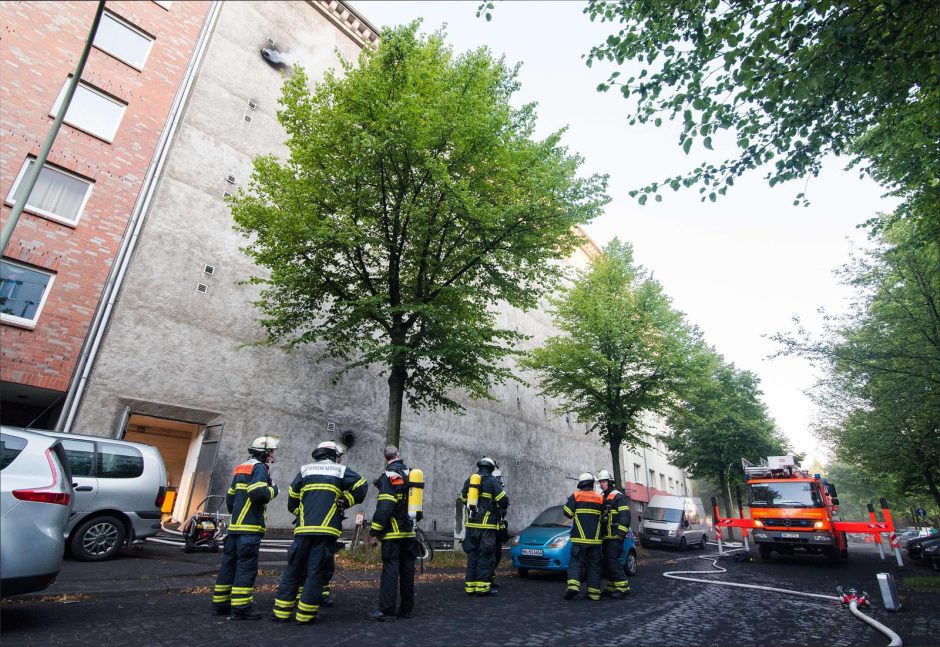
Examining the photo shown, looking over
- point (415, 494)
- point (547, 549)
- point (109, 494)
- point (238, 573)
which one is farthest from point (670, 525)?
point (109, 494)

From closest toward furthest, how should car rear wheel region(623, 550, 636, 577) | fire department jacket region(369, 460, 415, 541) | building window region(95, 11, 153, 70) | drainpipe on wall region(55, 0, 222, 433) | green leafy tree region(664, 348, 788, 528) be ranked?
1. fire department jacket region(369, 460, 415, 541)
2. car rear wheel region(623, 550, 636, 577)
3. drainpipe on wall region(55, 0, 222, 433)
4. building window region(95, 11, 153, 70)
5. green leafy tree region(664, 348, 788, 528)

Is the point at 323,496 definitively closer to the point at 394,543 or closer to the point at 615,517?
the point at 394,543

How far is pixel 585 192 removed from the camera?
11852 mm

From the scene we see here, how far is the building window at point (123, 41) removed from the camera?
1437cm

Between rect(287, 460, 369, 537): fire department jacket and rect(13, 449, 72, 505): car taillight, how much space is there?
6.64ft

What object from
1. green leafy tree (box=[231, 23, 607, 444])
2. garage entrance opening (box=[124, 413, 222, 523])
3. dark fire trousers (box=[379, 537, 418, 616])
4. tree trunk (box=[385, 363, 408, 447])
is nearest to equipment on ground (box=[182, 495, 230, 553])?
garage entrance opening (box=[124, 413, 222, 523])

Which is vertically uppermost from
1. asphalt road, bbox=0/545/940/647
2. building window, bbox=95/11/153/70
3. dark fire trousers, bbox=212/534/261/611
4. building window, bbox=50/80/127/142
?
building window, bbox=95/11/153/70

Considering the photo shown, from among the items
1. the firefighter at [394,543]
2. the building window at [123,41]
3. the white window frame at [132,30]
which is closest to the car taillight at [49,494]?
→ the firefighter at [394,543]

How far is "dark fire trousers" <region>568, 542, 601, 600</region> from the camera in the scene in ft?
25.7

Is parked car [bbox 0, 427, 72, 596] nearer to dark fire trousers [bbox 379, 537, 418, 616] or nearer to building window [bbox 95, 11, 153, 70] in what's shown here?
dark fire trousers [bbox 379, 537, 418, 616]

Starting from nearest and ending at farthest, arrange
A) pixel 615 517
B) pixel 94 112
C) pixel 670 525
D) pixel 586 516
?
pixel 586 516, pixel 615 517, pixel 94 112, pixel 670 525

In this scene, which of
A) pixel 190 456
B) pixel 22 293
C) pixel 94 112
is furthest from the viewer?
pixel 190 456

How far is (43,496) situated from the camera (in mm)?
4387

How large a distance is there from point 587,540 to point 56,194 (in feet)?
49.4
